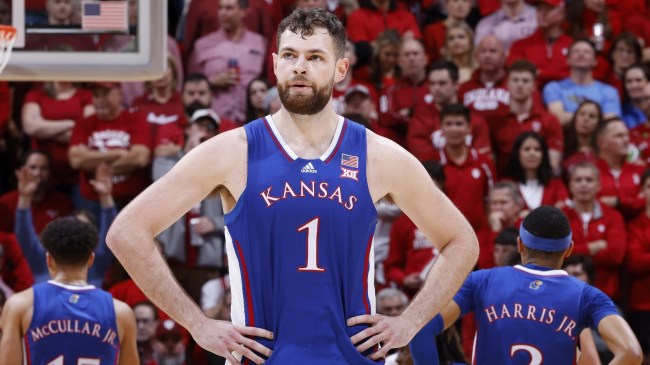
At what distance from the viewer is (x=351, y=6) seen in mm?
12797

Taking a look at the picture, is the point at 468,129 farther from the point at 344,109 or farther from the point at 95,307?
the point at 95,307

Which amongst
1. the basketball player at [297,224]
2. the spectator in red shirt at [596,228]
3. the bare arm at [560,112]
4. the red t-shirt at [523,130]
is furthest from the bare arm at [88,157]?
the basketball player at [297,224]

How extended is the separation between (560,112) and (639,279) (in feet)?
7.42

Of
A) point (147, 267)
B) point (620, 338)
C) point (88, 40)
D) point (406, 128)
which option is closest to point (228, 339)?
point (147, 267)

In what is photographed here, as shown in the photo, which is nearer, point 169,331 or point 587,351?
point 587,351

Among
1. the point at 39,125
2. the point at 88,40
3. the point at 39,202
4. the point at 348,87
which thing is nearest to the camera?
the point at 88,40

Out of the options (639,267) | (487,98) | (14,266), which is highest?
(487,98)

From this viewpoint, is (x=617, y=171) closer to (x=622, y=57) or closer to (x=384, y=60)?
(x=622, y=57)

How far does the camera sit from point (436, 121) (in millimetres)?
10922

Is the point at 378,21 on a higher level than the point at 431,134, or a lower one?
higher

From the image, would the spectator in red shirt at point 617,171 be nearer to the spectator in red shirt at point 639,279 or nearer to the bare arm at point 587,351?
the spectator in red shirt at point 639,279

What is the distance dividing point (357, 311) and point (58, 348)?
2.73 metres

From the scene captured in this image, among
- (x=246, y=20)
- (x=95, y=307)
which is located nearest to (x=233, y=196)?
(x=95, y=307)

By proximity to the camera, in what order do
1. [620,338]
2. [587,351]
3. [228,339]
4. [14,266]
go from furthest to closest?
[14,266] < [587,351] < [620,338] < [228,339]
